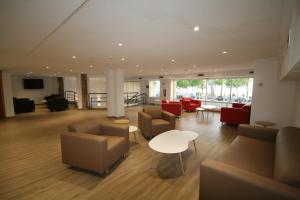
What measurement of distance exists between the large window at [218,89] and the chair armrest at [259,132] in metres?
6.68

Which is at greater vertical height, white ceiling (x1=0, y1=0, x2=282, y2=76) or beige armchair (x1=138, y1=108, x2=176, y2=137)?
white ceiling (x1=0, y1=0, x2=282, y2=76)

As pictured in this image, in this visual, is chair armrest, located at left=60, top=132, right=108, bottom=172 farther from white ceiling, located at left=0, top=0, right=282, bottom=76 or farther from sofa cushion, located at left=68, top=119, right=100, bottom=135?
white ceiling, located at left=0, top=0, right=282, bottom=76

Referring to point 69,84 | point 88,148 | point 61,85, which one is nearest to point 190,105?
point 88,148

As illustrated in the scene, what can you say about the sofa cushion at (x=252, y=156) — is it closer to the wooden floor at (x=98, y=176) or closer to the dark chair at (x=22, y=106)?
the wooden floor at (x=98, y=176)

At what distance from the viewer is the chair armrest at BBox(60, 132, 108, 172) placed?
2441 millimetres

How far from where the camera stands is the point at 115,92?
769 cm

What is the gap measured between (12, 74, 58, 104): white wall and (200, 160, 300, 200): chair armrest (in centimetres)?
1458

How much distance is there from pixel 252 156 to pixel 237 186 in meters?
1.03

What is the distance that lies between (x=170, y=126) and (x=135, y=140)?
1.12 metres

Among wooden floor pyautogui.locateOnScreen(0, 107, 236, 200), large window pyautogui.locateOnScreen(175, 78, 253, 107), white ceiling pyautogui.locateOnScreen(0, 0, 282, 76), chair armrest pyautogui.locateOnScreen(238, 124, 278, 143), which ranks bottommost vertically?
wooden floor pyautogui.locateOnScreen(0, 107, 236, 200)

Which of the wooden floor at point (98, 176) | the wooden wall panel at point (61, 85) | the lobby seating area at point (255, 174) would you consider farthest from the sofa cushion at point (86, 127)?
the wooden wall panel at point (61, 85)

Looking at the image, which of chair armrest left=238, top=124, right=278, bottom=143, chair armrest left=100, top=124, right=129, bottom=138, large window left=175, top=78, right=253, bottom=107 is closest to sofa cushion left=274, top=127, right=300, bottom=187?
chair armrest left=238, top=124, right=278, bottom=143

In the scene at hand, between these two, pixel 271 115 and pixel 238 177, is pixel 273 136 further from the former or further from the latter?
pixel 271 115

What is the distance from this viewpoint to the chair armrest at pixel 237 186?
1.28 metres
